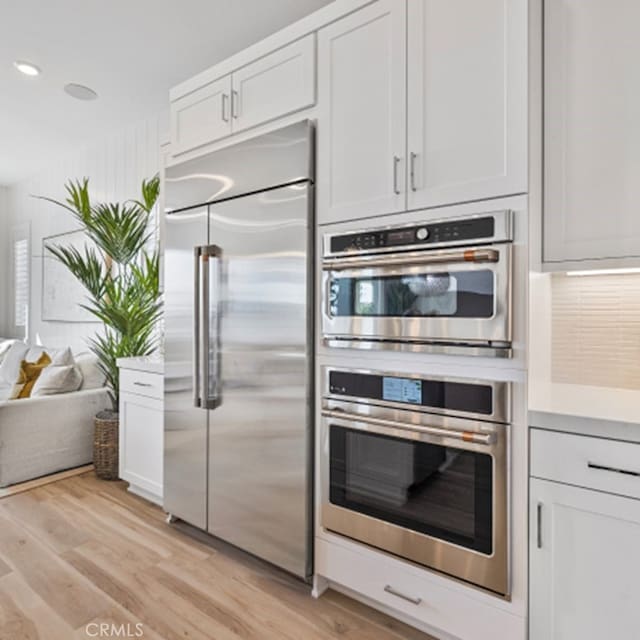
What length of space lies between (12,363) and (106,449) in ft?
6.14

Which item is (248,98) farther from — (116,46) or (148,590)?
(148,590)

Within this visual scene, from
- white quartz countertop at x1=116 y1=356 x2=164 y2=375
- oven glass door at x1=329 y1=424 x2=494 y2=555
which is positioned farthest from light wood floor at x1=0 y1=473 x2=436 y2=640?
white quartz countertop at x1=116 y1=356 x2=164 y2=375

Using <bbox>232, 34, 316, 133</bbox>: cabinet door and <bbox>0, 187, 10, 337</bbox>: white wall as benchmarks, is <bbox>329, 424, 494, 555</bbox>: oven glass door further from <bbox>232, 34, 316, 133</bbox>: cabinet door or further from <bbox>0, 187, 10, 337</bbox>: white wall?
<bbox>0, 187, 10, 337</bbox>: white wall

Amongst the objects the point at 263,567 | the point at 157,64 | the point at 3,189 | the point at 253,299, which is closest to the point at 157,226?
the point at 157,64

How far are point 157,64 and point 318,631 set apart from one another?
3290 mm

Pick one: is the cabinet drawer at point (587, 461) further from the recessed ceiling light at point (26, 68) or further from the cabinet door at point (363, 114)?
the recessed ceiling light at point (26, 68)

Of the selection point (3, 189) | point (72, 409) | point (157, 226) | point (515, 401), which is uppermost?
point (3, 189)

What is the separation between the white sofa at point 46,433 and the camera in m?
3.17

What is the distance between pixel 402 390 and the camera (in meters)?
1.68

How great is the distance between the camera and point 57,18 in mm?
2561

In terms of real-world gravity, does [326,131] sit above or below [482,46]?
below

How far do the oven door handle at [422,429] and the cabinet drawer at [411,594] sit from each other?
19.7 inches

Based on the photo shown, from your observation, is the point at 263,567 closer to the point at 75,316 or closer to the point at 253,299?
Result: the point at 253,299

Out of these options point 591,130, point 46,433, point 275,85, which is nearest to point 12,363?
point 46,433
